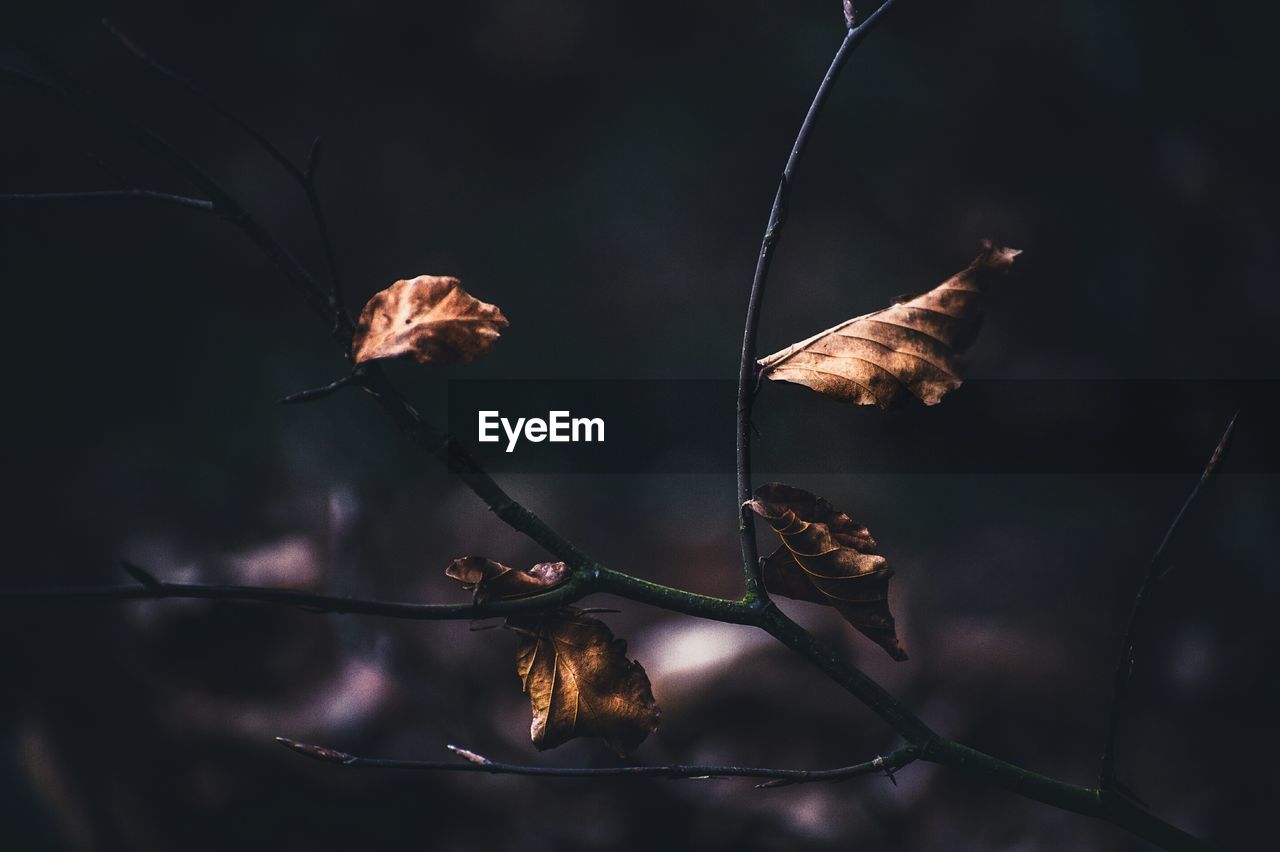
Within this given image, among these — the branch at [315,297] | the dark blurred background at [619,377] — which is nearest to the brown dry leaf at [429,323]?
the branch at [315,297]

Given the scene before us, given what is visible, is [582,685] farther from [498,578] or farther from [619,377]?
[619,377]

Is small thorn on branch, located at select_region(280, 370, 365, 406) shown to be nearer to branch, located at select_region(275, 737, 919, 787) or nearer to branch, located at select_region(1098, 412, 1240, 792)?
branch, located at select_region(275, 737, 919, 787)

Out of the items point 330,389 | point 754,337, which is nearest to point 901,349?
point 754,337

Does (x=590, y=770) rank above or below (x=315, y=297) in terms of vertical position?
below

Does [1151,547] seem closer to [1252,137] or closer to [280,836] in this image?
[1252,137]

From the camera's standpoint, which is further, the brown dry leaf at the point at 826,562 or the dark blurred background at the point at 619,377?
the dark blurred background at the point at 619,377

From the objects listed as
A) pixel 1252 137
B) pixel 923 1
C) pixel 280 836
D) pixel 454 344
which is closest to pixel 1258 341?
pixel 1252 137

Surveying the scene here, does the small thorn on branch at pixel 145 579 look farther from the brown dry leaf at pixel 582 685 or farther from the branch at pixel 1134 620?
the branch at pixel 1134 620
